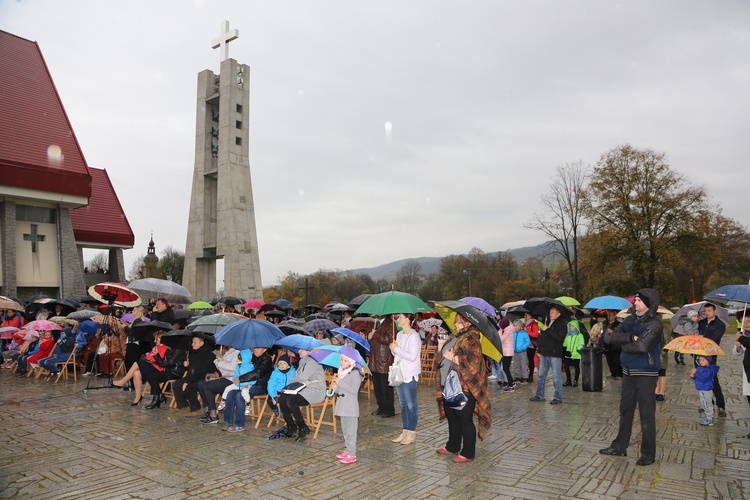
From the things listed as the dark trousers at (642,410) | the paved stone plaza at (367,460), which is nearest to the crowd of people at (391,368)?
the dark trousers at (642,410)

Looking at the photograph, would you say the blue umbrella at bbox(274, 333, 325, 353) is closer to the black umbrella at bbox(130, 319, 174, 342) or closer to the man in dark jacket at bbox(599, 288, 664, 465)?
the black umbrella at bbox(130, 319, 174, 342)

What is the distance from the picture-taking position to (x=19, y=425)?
7980 millimetres

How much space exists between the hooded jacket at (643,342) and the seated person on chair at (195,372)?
664 centimetres

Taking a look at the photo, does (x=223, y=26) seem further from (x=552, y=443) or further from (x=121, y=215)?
(x=552, y=443)

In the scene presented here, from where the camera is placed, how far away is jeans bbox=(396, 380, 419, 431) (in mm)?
7078

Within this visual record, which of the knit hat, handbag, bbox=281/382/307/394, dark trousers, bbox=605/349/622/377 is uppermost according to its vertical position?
the knit hat

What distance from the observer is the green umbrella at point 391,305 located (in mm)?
7578

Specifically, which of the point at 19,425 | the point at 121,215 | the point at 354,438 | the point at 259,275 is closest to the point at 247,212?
the point at 259,275

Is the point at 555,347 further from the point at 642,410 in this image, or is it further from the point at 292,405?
the point at 292,405

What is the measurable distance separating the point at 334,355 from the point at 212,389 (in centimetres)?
258

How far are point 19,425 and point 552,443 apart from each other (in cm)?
822

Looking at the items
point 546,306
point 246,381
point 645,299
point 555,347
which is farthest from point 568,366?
point 246,381

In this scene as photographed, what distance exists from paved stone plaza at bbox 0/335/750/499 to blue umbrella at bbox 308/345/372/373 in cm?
116

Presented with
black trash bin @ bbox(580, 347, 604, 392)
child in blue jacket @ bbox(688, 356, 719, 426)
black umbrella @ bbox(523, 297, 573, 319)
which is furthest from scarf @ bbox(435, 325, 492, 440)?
black trash bin @ bbox(580, 347, 604, 392)
